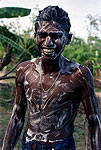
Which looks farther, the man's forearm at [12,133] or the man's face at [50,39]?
the man's forearm at [12,133]

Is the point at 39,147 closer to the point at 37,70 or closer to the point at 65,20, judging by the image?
the point at 37,70

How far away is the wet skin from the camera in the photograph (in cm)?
113

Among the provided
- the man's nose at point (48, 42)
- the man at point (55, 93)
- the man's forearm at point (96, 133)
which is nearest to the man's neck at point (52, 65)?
the man at point (55, 93)

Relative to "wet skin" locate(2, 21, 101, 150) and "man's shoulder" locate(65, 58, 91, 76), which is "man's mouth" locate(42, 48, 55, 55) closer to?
"wet skin" locate(2, 21, 101, 150)

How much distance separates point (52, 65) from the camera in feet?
3.96

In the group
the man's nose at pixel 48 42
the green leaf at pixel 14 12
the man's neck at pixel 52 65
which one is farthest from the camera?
the green leaf at pixel 14 12

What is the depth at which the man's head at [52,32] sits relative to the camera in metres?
1.11

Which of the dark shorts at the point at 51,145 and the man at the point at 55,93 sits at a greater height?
the man at the point at 55,93

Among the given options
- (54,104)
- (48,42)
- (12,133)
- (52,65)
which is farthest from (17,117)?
(48,42)

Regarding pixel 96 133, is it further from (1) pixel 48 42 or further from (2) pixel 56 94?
(1) pixel 48 42

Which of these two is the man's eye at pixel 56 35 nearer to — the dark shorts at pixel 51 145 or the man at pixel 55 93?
the man at pixel 55 93

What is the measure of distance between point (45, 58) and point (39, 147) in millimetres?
496

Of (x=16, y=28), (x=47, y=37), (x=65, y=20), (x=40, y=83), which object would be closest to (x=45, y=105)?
(x=40, y=83)

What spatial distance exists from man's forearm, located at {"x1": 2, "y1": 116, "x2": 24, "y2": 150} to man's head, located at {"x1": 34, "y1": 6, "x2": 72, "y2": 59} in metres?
0.46
